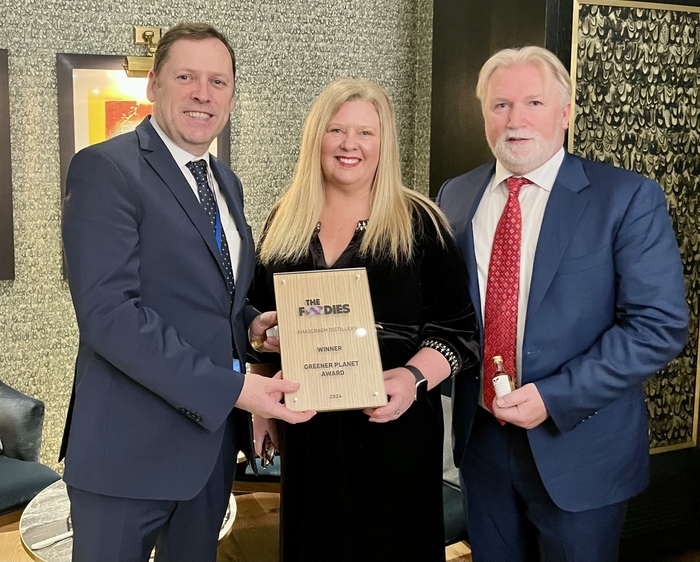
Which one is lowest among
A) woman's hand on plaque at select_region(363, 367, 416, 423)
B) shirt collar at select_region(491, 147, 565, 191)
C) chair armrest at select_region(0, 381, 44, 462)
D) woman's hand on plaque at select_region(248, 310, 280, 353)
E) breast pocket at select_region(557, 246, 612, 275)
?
chair armrest at select_region(0, 381, 44, 462)

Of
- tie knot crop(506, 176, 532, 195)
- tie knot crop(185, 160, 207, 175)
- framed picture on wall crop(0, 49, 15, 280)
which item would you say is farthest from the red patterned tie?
framed picture on wall crop(0, 49, 15, 280)

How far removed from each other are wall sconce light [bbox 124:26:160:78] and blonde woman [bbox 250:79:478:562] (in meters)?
1.71

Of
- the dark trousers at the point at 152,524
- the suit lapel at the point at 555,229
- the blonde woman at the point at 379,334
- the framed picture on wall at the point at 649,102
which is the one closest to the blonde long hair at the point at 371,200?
the blonde woman at the point at 379,334

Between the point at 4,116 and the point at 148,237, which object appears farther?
the point at 4,116

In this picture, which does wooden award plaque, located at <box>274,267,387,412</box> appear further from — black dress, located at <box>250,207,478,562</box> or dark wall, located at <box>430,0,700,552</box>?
dark wall, located at <box>430,0,700,552</box>

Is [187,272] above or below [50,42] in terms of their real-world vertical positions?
below

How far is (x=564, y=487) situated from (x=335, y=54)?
2.57 metres

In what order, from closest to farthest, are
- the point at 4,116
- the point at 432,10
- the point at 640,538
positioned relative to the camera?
1. the point at 640,538
2. the point at 4,116
3. the point at 432,10

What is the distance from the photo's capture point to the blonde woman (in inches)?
71.6

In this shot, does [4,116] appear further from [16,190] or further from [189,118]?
[189,118]

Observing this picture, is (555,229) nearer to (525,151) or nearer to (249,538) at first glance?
(525,151)

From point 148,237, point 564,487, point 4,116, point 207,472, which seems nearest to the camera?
point 148,237

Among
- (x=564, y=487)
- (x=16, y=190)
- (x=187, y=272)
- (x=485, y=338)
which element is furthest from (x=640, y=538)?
(x=16, y=190)

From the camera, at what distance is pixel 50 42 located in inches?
127
